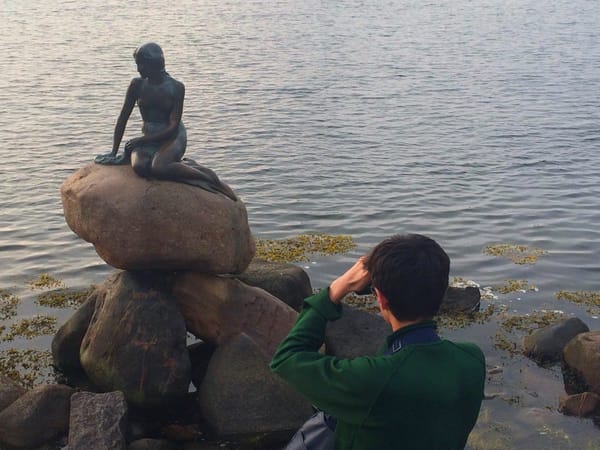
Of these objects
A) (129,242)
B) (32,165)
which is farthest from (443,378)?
(32,165)

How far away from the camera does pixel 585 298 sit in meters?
14.7

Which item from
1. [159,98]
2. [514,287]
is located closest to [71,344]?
[159,98]

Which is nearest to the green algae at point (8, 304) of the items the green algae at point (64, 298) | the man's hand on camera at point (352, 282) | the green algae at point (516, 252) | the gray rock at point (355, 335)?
the green algae at point (64, 298)

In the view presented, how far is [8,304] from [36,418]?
5063mm

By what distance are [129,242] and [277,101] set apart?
22653 millimetres

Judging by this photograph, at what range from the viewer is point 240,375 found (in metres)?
10.6

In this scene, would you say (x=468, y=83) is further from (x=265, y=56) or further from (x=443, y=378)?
(x=443, y=378)

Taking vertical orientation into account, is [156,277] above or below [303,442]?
below

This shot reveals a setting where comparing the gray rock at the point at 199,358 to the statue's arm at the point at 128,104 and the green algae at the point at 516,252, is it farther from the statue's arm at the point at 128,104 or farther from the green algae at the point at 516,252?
the green algae at the point at 516,252

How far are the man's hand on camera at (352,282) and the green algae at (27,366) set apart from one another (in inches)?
326

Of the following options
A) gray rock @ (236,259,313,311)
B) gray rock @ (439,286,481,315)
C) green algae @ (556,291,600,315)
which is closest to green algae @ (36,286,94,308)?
gray rock @ (236,259,313,311)

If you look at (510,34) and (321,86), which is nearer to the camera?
(321,86)

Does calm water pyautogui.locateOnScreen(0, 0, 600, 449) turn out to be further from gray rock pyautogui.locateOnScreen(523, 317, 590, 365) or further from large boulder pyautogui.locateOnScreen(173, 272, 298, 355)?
large boulder pyautogui.locateOnScreen(173, 272, 298, 355)

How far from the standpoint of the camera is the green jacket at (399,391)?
4.08m
